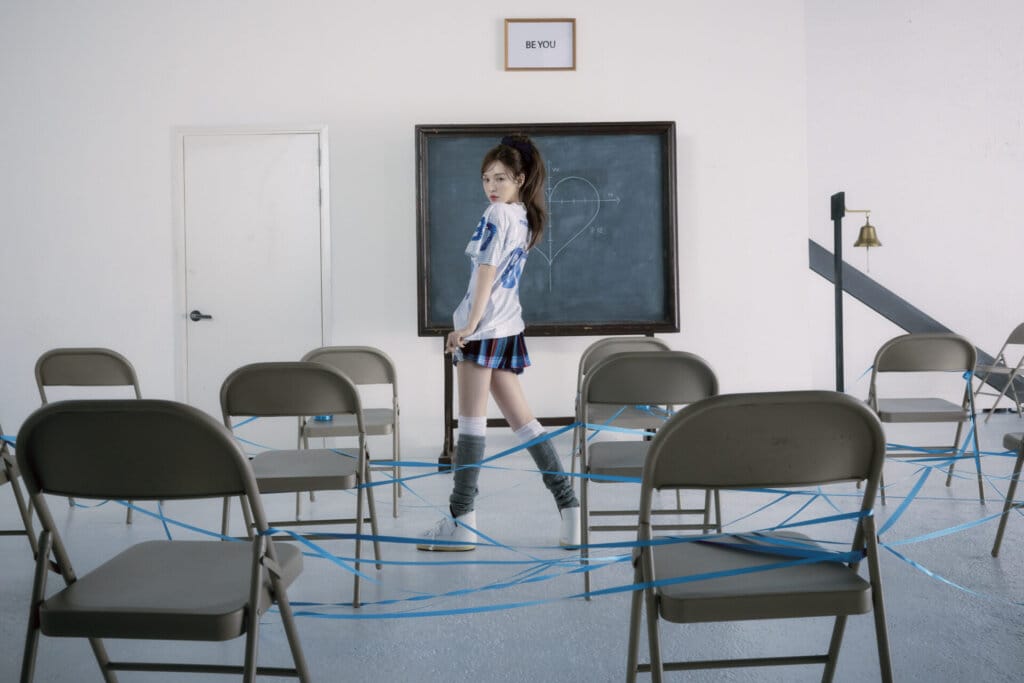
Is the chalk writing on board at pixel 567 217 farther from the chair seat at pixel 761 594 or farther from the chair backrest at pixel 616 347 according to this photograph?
the chair seat at pixel 761 594

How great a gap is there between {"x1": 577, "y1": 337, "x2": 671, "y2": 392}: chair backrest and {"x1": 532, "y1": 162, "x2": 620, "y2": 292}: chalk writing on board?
0.77 metres

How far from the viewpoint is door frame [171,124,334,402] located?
4.37m

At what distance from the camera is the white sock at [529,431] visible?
2.50 m

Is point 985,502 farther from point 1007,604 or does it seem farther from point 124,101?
point 124,101

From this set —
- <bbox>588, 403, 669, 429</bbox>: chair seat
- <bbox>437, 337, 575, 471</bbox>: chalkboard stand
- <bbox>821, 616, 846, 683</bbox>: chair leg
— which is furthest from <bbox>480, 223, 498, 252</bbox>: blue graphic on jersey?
<bbox>437, 337, 575, 471</bbox>: chalkboard stand

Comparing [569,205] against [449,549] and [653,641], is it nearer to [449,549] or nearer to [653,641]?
[449,549]

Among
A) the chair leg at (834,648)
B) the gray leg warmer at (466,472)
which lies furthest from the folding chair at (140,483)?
the gray leg warmer at (466,472)

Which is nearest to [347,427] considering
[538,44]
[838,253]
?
[538,44]

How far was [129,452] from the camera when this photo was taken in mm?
1254

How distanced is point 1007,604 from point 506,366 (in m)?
1.50

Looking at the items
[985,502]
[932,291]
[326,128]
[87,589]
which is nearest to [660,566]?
[87,589]

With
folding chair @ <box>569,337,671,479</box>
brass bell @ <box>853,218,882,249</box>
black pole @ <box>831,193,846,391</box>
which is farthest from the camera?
brass bell @ <box>853,218,882,249</box>

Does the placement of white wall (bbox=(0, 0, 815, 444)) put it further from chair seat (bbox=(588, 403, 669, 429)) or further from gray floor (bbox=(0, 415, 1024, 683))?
gray floor (bbox=(0, 415, 1024, 683))

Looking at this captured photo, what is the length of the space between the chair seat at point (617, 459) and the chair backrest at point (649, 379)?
0.52 ft
